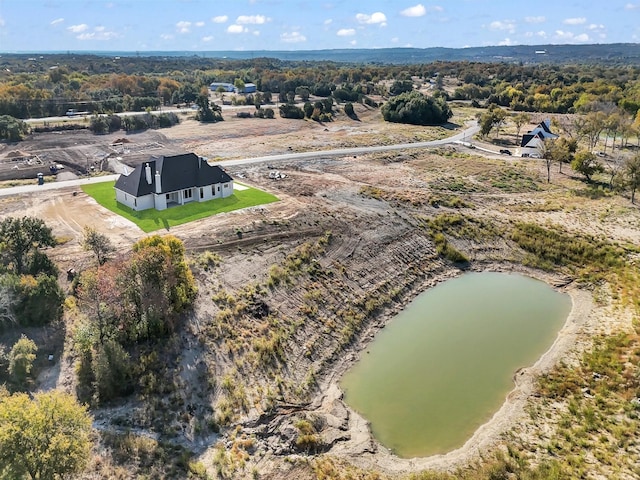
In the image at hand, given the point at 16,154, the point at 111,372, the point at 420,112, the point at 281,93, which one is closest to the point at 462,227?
the point at 111,372

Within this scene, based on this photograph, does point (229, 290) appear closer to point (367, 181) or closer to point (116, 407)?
point (116, 407)

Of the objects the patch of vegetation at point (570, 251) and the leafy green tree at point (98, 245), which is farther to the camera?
the patch of vegetation at point (570, 251)

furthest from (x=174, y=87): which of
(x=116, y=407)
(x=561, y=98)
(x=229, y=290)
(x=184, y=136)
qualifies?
(x=116, y=407)

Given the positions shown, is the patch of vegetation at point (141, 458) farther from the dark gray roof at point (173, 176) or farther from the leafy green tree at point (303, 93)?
the leafy green tree at point (303, 93)

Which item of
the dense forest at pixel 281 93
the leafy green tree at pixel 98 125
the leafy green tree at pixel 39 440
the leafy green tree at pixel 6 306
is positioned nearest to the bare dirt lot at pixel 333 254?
the leafy green tree at pixel 6 306

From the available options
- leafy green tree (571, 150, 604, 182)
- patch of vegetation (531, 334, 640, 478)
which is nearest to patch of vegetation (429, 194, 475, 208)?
leafy green tree (571, 150, 604, 182)

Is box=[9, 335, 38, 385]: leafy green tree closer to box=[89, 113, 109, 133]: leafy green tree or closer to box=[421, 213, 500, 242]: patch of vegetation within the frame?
box=[421, 213, 500, 242]: patch of vegetation
